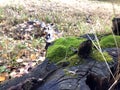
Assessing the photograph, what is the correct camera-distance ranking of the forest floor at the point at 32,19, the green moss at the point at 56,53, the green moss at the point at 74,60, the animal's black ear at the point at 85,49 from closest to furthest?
the animal's black ear at the point at 85,49, the green moss at the point at 74,60, the green moss at the point at 56,53, the forest floor at the point at 32,19

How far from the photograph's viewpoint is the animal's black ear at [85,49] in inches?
137

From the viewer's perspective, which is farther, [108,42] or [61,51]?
[108,42]

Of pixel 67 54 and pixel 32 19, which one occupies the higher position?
pixel 67 54

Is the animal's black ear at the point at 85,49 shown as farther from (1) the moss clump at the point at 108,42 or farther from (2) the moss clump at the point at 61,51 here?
(1) the moss clump at the point at 108,42

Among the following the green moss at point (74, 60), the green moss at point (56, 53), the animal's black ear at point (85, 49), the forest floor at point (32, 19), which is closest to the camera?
the animal's black ear at point (85, 49)

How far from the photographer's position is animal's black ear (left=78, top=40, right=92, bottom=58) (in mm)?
3474

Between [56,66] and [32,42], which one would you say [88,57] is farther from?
[32,42]

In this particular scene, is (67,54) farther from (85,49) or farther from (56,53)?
(85,49)

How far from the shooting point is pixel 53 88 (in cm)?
325

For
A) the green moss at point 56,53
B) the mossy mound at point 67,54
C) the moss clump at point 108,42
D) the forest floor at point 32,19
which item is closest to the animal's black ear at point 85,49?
the mossy mound at point 67,54

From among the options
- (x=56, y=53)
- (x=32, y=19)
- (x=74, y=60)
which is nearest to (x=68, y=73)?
(x=74, y=60)

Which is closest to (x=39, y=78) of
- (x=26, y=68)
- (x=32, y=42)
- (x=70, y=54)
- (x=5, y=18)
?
(x=70, y=54)

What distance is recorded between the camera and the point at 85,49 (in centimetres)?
357

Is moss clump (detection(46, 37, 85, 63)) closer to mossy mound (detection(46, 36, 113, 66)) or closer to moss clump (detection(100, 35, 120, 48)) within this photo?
mossy mound (detection(46, 36, 113, 66))
